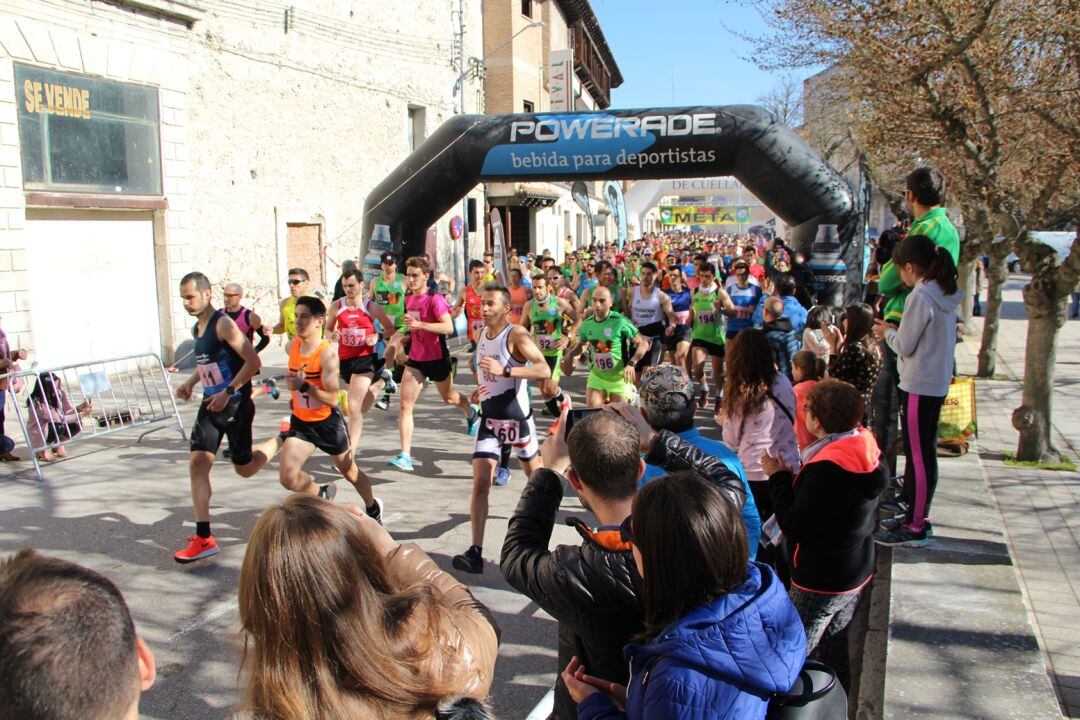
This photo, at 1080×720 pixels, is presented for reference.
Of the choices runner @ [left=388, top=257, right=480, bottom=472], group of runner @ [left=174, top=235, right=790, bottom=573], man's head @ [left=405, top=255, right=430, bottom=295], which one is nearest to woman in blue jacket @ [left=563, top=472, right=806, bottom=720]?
group of runner @ [left=174, top=235, right=790, bottom=573]

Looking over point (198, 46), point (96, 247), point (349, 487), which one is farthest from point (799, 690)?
point (198, 46)

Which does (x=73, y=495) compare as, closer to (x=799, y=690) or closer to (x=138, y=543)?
(x=138, y=543)

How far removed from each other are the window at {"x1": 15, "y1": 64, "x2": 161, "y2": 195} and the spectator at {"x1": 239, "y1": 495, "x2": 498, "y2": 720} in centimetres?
1161

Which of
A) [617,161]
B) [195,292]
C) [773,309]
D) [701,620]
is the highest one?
[617,161]

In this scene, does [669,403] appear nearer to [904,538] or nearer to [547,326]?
[904,538]

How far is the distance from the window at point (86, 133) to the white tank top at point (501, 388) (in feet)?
27.9

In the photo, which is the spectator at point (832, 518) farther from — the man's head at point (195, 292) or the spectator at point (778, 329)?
the spectator at point (778, 329)

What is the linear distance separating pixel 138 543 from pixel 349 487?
1780 millimetres

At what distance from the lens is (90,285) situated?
1234 centimetres

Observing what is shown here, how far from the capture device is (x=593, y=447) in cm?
246

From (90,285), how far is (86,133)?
221 cm

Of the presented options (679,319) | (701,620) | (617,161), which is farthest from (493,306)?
(679,319)

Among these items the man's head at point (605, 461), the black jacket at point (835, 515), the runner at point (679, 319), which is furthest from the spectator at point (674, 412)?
the runner at point (679, 319)

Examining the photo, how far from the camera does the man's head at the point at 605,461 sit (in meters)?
2.45
